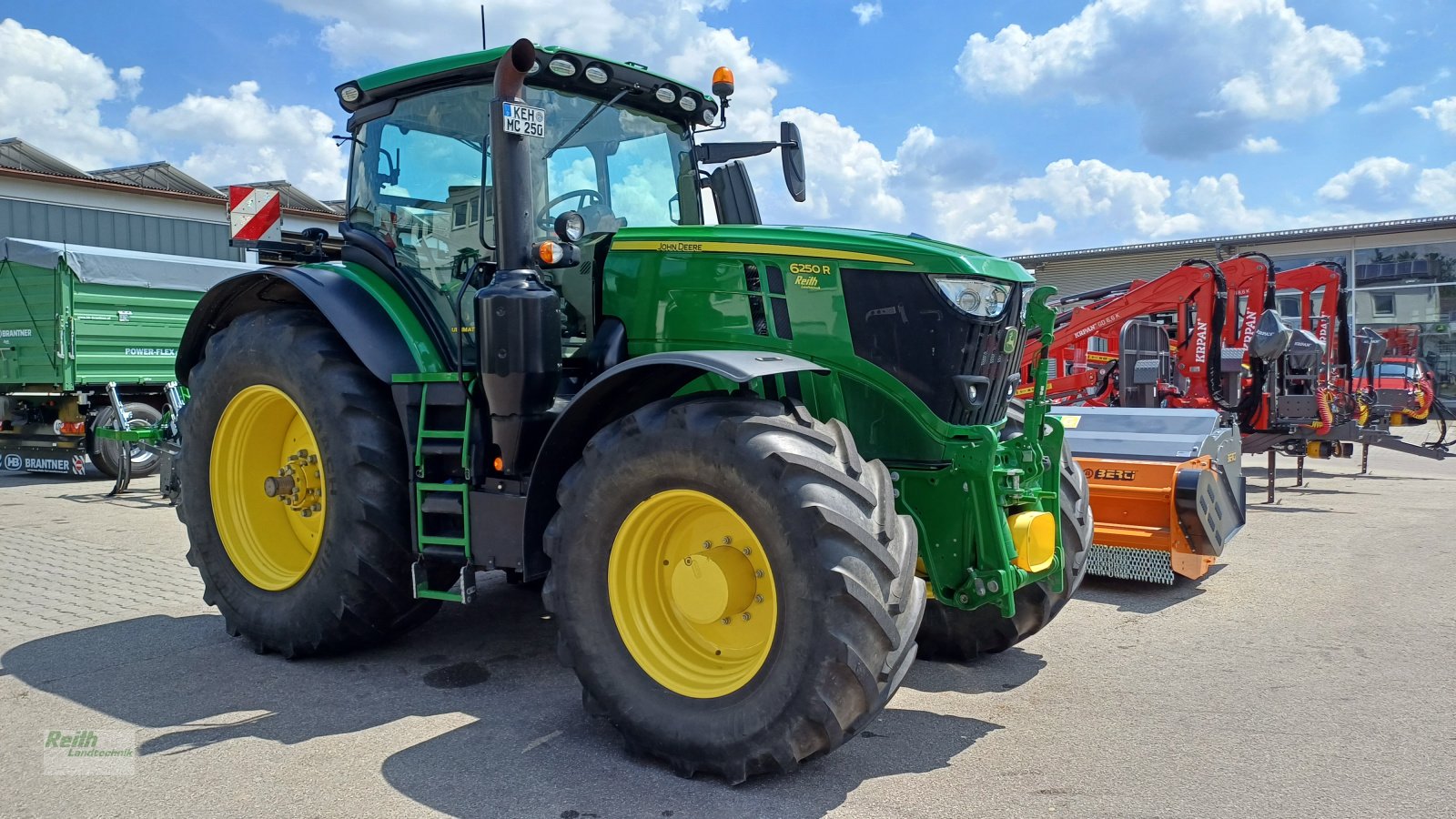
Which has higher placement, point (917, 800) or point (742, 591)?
point (742, 591)

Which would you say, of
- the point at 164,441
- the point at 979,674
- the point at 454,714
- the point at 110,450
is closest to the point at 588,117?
the point at 454,714

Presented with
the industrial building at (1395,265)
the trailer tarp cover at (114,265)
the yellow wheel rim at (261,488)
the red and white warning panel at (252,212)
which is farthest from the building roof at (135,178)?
the industrial building at (1395,265)

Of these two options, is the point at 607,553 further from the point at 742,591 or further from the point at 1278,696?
the point at 1278,696

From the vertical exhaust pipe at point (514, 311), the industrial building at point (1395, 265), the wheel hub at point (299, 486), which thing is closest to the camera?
the vertical exhaust pipe at point (514, 311)

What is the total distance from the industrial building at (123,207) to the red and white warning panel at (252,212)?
1249 centimetres

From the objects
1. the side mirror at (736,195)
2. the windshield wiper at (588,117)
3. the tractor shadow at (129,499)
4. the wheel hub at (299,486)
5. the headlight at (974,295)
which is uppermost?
the windshield wiper at (588,117)

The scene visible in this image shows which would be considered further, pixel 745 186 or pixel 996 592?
pixel 745 186

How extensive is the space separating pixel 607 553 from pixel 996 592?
1391 mm

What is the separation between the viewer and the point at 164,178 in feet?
74.8

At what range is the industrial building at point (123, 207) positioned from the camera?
20156 mm

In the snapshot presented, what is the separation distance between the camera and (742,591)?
3.51m

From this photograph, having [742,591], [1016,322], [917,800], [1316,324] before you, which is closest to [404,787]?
[742,591]

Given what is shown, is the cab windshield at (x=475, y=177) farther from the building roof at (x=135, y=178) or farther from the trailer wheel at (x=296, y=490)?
the building roof at (x=135, y=178)

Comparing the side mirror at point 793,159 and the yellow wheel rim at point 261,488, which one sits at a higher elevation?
the side mirror at point 793,159
